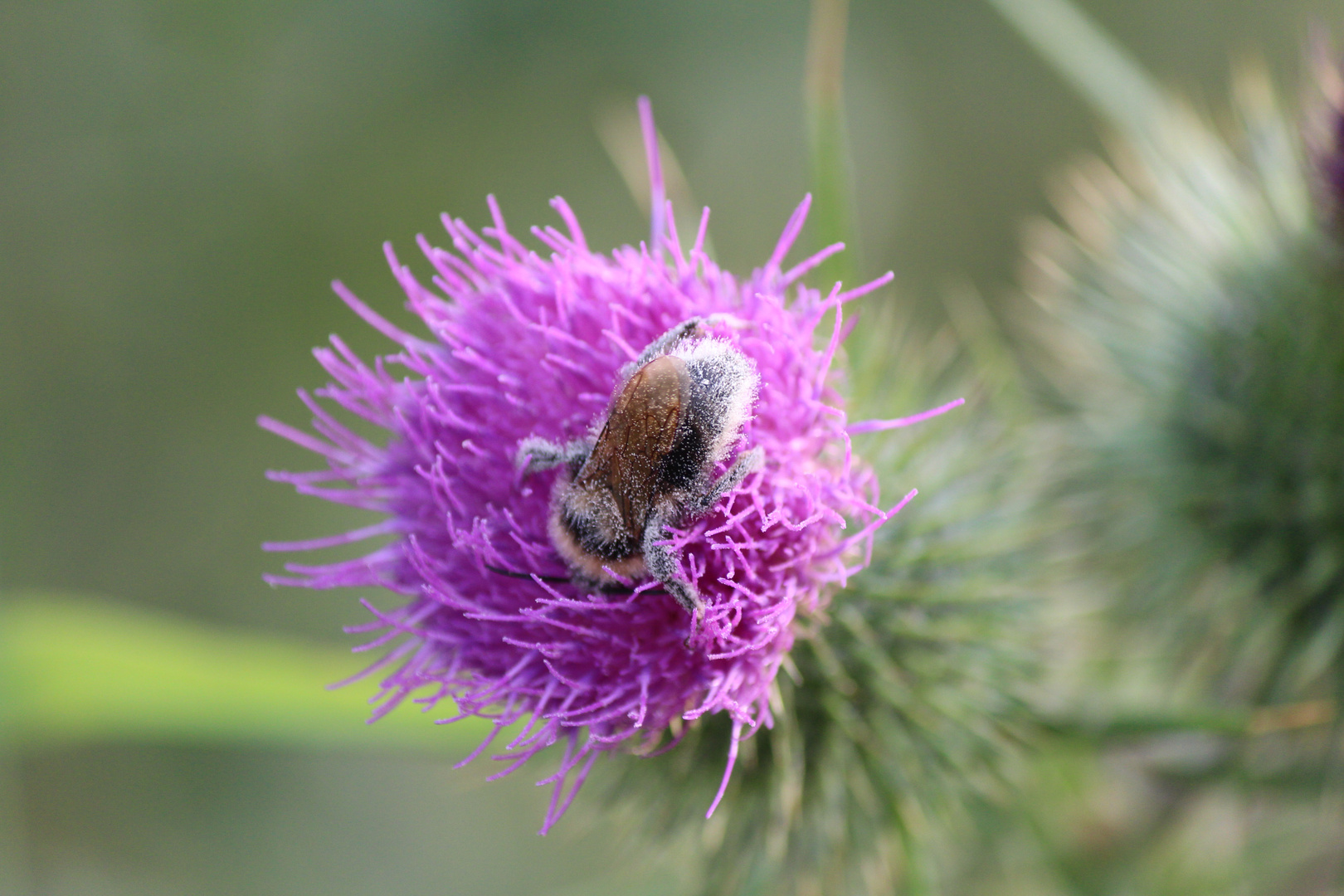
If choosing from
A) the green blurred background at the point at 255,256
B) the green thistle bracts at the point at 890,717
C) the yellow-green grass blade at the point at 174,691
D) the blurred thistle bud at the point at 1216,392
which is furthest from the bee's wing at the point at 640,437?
the green blurred background at the point at 255,256

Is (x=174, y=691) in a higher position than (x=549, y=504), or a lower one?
higher

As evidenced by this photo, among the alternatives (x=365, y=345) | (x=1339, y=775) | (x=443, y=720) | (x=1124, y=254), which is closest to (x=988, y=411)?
(x=1124, y=254)

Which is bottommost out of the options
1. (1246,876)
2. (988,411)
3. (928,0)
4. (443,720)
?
(1246,876)

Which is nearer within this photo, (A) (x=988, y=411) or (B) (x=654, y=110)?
(A) (x=988, y=411)

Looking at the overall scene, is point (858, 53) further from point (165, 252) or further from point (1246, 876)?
point (1246, 876)

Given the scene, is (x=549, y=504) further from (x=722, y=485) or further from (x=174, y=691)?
(x=174, y=691)

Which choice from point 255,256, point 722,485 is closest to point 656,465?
point 722,485

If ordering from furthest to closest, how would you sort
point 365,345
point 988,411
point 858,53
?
point 858,53 → point 365,345 → point 988,411

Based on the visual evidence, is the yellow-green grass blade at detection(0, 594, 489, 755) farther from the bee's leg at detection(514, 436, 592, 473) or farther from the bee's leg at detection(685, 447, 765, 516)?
the bee's leg at detection(685, 447, 765, 516)
